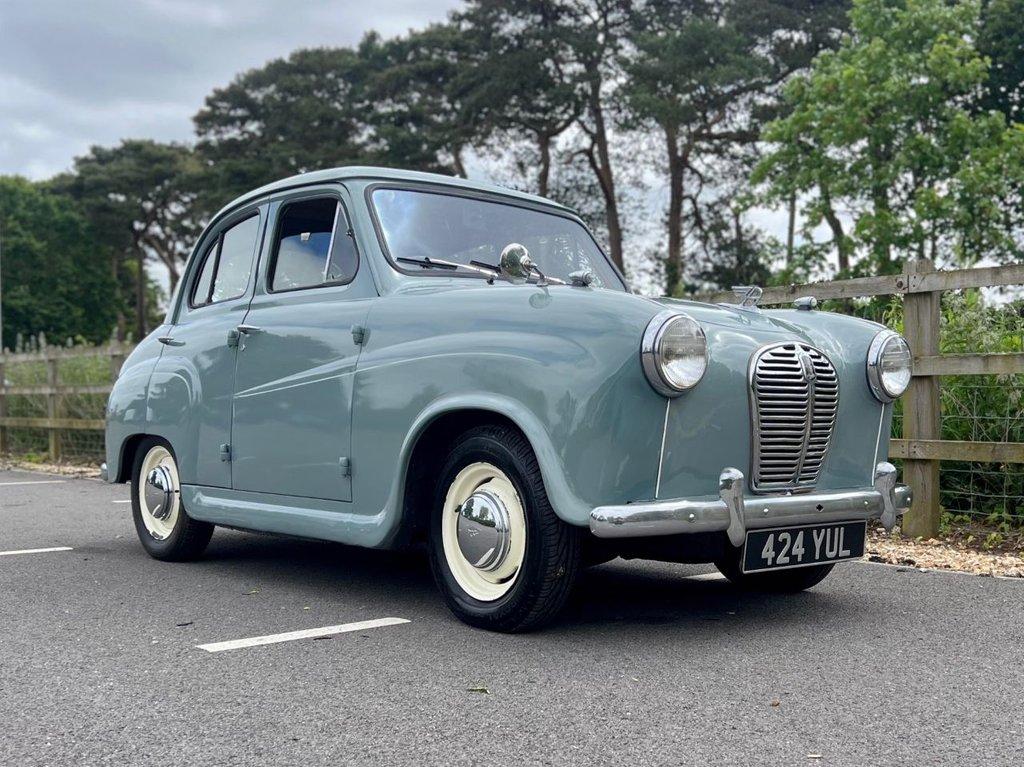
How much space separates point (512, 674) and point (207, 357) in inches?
109

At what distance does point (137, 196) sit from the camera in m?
48.7

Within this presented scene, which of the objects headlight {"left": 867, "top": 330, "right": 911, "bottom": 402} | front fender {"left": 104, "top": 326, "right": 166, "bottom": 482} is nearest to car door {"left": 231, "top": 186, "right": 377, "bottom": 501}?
front fender {"left": 104, "top": 326, "right": 166, "bottom": 482}

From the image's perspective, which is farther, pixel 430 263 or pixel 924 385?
pixel 924 385

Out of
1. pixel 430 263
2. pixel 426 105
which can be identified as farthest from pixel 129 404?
pixel 426 105

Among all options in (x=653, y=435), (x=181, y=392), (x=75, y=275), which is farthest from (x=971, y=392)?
(x=75, y=275)

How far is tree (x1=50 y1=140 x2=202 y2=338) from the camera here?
4775cm

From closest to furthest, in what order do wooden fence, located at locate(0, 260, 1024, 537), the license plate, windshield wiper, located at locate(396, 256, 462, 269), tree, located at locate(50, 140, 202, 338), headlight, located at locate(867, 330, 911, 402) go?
the license plate → headlight, located at locate(867, 330, 911, 402) → windshield wiper, located at locate(396, 256, 462, 269) → wooden fence, located at locate(0, 260, 1024, 537) → tree, located at locate(50, 140, 202, 338)

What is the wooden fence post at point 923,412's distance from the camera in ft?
21.1

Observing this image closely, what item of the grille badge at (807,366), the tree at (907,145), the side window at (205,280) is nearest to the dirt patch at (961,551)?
the grille badge at (807,366)

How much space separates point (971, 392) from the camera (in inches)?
268

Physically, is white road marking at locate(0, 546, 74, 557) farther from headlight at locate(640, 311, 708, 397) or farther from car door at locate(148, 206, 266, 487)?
headlight at locate(640, 311, 708, 397)

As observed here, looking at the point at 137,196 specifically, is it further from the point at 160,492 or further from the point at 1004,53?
the point at 160,492

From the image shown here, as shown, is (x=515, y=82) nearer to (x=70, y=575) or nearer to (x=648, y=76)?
(x=648, y=76)

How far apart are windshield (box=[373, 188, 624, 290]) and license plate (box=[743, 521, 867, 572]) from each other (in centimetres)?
167
